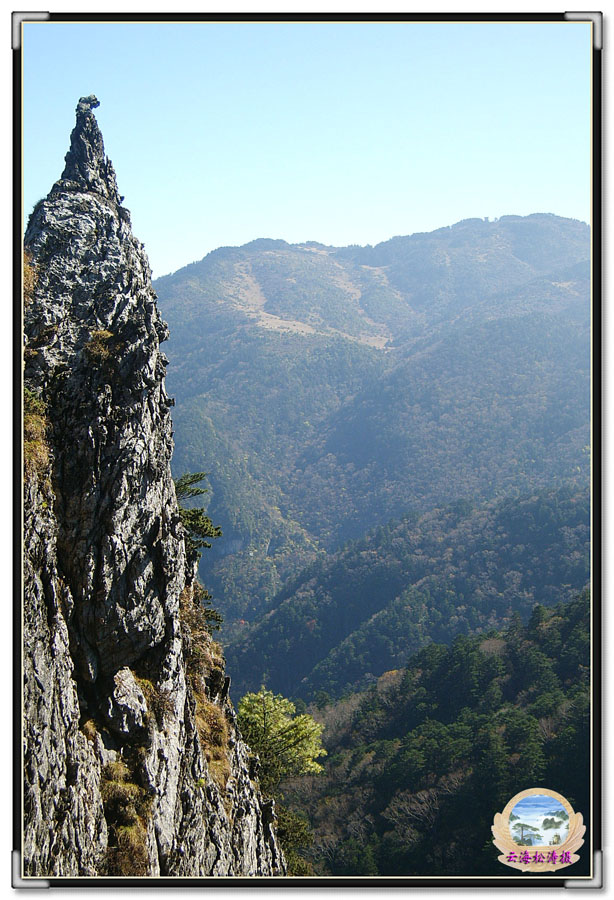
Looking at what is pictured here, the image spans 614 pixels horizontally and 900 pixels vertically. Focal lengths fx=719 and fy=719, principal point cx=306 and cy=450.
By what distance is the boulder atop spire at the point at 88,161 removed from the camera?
16891 millimetres

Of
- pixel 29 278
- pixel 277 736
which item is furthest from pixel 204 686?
pixel 277 736

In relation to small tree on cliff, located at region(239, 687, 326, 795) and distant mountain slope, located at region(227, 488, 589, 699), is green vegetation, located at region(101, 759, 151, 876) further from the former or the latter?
Result: distant mountain slope, located at region(227, 488, 589, 699)

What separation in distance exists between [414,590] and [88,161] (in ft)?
374

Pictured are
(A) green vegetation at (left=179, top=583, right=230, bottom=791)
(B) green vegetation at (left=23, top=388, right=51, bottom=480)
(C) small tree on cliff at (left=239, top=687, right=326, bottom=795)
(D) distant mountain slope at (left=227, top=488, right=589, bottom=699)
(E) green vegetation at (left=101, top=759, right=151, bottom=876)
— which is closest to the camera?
(E) green vegetation at (left=101, top=759, right=151, bottom=876)

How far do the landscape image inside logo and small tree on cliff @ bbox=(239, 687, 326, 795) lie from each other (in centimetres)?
1455

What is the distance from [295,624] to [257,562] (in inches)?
1958

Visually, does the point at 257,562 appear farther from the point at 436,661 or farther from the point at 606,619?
the point at 606,619

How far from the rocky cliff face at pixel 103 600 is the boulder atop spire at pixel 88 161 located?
2293 millimetres

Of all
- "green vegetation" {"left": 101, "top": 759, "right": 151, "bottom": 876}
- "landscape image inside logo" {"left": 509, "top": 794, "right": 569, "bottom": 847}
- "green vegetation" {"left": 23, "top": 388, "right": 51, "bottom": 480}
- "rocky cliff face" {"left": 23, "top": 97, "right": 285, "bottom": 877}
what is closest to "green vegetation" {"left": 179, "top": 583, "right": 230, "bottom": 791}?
"rocky cliff face" {"left": 23, "top": 97, "right": 285, "bottom": 877}

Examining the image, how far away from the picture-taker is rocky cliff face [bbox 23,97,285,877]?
10234 mm

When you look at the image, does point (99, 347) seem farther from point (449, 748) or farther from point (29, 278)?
point (449, 748)

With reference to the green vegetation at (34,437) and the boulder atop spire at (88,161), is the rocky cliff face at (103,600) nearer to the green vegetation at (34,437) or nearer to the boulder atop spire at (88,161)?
the green vegetation at (34,437)

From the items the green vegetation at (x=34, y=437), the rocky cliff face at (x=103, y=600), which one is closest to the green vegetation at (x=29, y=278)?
the rocky cliff face at (x=103, y=600)

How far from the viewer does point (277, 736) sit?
24703 millimetres
